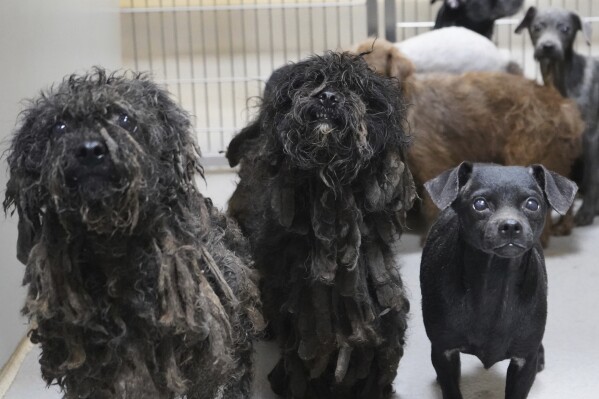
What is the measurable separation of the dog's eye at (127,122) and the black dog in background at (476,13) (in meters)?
2.67

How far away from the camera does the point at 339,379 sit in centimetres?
207

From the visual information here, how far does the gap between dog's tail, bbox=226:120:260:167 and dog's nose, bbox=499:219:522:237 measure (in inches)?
33.4

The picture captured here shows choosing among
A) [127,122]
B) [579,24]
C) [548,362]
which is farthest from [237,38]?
[127,122]

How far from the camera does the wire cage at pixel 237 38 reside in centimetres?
427

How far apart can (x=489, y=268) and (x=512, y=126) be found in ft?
4.55

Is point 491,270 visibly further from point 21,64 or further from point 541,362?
point 21,64

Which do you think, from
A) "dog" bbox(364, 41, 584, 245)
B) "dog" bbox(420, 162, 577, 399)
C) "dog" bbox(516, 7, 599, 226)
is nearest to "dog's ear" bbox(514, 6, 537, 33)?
"dog" bbox(516, 7, 599, 226)

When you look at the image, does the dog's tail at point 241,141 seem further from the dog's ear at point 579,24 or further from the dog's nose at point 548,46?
the dog's ear at point 579,24

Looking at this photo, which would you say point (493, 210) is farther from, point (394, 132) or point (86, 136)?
point (86, 136)

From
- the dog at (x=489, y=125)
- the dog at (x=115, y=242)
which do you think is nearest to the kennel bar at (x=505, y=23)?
the dog at (x=489, y=125)

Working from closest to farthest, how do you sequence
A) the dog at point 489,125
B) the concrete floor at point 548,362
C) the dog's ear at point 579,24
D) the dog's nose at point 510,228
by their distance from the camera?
the dog's nose at point 510,228
the concrete floor at point 548,362
the dog at point 489,125
the dog's ear at point 579,24

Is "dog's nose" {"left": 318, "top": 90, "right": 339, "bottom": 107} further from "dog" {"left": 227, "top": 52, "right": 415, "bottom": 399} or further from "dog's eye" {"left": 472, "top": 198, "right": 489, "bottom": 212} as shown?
"dog's eye" {"left": 472, "top": 198, "right": 489, "bottom": 212}

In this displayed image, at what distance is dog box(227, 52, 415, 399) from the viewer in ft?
6.14

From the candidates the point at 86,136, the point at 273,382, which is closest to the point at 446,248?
the point at 273,382
